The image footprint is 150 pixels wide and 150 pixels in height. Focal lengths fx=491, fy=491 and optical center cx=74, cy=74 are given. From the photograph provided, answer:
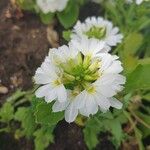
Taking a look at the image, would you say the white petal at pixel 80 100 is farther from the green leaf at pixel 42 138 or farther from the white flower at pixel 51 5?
the white flower at pixel 51 5

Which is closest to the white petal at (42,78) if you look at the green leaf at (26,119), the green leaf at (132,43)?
the green leaf at (26,119)

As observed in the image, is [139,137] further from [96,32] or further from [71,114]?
[71,114]

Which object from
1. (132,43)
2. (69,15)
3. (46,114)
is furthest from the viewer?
(69,15)

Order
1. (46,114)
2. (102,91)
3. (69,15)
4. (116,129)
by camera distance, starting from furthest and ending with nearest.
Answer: (69,15), (116,129), (46,114), (102,91)

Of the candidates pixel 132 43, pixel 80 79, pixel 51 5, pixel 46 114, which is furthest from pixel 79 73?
pixel 51 5

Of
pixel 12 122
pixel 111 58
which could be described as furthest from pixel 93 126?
pixel 111 58

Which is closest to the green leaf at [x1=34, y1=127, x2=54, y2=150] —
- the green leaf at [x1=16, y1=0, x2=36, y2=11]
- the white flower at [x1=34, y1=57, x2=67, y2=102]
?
the white flower at [x1=34, y1=57, x2=67, y2=102]

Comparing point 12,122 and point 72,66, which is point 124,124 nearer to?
point 12,122

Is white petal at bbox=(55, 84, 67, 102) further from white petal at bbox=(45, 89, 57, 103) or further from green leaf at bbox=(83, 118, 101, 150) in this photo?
green leaf at bbox=(83, 118, 101, 150)
